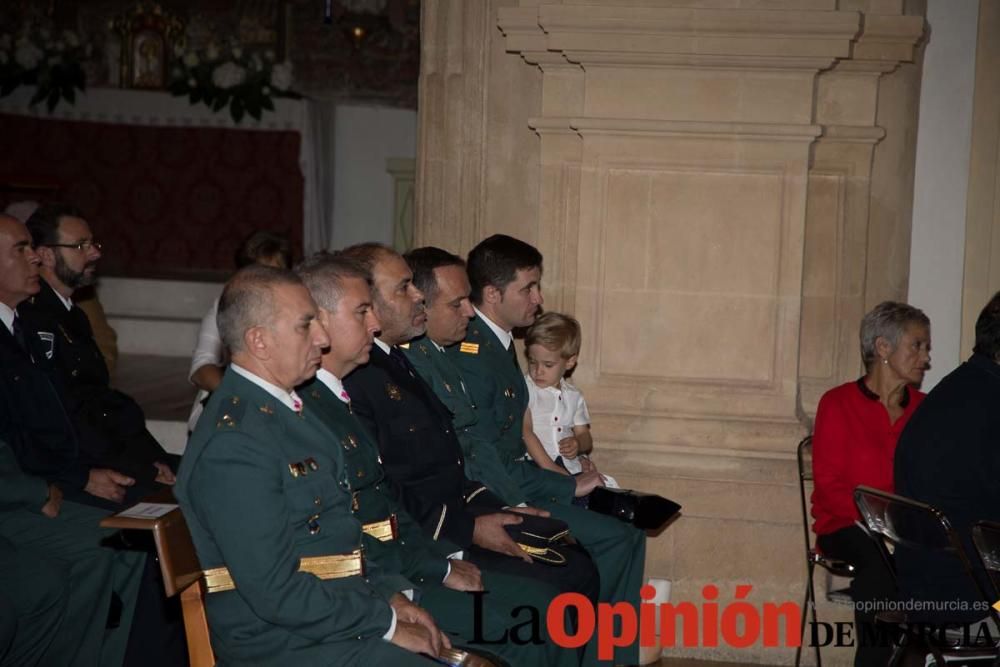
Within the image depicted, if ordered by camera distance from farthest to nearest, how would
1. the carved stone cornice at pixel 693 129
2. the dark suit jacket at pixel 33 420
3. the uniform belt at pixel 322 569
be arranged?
1. the carved stone cornice at pixel 693 129
2. the dark suit jacket at pixel 33 420
3. the uniform belt at pixel 322 569

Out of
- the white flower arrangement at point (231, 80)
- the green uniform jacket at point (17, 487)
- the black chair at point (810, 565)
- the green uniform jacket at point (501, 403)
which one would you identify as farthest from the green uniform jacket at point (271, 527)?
the white flower arrangement at point (231, 80)

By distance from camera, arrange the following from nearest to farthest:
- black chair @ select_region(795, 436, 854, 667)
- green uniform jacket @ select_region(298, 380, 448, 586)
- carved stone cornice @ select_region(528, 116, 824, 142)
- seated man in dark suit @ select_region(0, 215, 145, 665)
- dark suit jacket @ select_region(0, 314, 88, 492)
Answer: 1. green uniform jacket @ select_region(298, 380, 448, 586)
2. seated man in dark suit @ select_region(0, 215, 145, 665)
3. dark suit jacket @ select_region(0, 314, 88, 492)
4. black chair @ select_region(795, 436, 854, 667)
5. carved stone cornice @ select_region(528, 116, 824, 142)

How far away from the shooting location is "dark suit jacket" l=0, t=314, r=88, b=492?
4.11m

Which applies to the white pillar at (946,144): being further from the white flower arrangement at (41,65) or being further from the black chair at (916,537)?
the white flower arrangement at (41,65)

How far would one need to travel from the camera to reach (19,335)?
14.1 ft

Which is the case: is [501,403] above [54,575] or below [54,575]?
above

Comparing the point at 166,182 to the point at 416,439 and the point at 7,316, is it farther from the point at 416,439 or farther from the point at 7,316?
the point at 416,439

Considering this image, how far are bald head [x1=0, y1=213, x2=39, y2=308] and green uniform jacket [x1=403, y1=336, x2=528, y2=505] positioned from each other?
1.36 meters

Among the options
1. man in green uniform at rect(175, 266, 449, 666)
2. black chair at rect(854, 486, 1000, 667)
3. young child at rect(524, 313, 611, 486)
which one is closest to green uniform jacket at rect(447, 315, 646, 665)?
young child at rect(524, 313, 611, 486)

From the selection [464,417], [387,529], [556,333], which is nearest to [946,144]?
[556,333]

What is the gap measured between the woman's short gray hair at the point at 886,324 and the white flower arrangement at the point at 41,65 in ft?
32.8

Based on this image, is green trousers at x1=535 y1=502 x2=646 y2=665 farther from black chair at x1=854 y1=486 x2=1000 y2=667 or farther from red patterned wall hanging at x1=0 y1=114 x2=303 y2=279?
red patterned wall hanging at x1=0 y1=114 x2=303 y2=279

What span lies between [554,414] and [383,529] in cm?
160

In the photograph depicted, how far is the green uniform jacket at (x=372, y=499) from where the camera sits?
10.9ft
